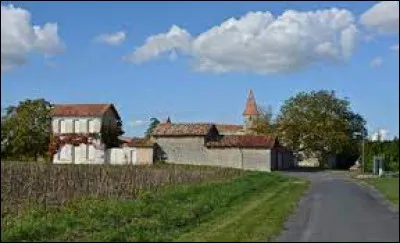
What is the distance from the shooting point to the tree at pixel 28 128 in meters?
94.3

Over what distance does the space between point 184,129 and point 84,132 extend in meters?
14.9

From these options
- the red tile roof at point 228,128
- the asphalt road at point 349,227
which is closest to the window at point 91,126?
the red tile roof at point 228,128

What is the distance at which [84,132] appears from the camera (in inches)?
3814

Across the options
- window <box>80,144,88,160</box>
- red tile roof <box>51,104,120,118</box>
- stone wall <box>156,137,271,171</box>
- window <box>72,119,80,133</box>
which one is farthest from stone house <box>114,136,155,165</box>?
window <box>72,119,80,133</box>

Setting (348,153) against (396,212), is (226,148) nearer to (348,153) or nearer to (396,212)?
(348,153)

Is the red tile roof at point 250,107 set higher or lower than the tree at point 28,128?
higher

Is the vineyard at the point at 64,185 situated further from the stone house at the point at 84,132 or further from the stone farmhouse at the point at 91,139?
the stone house at the point at 84,132

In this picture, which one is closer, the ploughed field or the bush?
the bush

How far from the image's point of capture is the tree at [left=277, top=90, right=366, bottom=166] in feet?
340

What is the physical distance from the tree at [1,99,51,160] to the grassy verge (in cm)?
6759

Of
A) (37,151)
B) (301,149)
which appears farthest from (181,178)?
(301,149)

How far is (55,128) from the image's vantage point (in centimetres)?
10025

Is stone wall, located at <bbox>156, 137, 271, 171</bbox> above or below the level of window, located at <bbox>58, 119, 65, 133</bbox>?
below

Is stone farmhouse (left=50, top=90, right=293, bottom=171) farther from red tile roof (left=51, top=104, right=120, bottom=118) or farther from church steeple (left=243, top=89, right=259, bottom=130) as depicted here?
church steeple (left=243, top=89, right=259, bottom=130)
